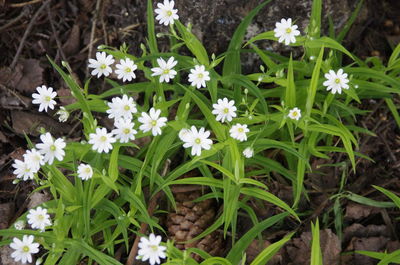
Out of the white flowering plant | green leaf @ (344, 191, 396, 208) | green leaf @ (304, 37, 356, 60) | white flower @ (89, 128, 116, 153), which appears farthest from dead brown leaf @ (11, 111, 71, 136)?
green leaf @ (344, 191, 396, 208)

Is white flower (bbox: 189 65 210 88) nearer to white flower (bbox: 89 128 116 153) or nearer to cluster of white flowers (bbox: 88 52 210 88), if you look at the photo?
cluster of white flowers (bbox: 88 52 210 88)

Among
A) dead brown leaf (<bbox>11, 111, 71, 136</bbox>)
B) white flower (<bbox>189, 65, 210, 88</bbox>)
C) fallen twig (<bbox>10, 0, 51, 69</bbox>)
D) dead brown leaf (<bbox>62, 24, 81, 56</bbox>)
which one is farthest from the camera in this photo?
dead brown leaf (<bbox>62, 24, 81, 56</bbox>)

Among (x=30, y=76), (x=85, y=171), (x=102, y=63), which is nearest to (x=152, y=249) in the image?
(x=85, y=171)

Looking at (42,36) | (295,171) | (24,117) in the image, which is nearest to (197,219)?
(295,171)

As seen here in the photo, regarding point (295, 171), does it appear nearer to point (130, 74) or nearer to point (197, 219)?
point (197, 219)

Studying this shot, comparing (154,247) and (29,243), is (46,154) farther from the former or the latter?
(154,247)
